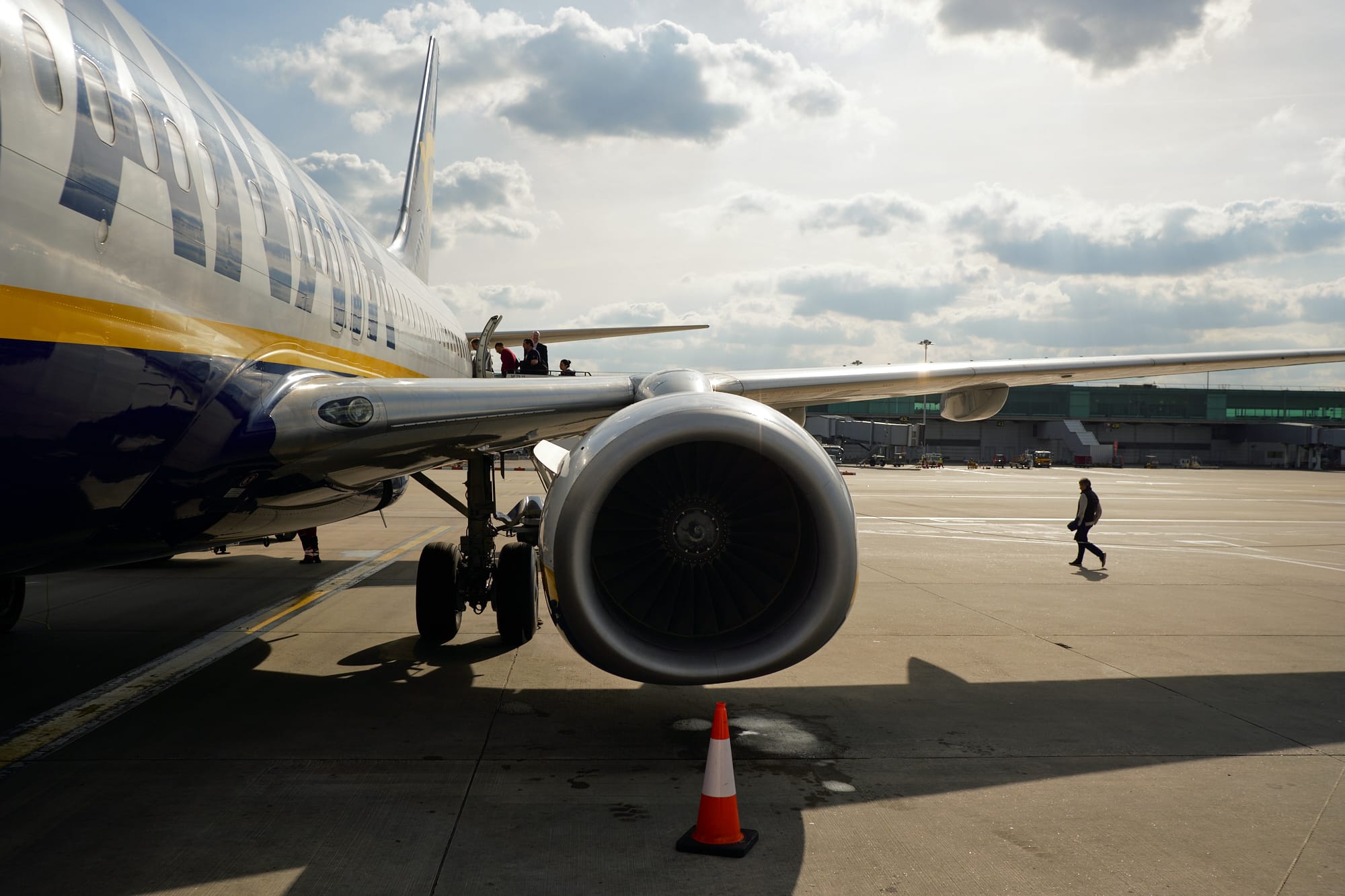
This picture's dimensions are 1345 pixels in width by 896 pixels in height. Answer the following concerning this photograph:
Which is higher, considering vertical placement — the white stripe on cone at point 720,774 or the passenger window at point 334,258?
the passenger window at point 334,258

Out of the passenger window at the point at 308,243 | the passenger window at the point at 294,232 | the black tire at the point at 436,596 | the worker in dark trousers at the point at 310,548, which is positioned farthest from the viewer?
the worker in dark trousers at the point at 310,548

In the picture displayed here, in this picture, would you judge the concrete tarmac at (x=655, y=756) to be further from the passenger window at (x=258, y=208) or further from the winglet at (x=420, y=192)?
the winglet at (x=420, y=192)

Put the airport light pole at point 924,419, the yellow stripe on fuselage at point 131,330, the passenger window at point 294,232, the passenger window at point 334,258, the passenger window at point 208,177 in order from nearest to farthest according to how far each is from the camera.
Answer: the yellow stripe on fuselage at point 131,330
the passenger window at point 208,177
the passenger window at point 294,232
the passenger window at point 334,258
the airport light pole at point 924,419

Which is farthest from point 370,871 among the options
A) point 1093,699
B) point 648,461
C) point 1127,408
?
point 1127,408

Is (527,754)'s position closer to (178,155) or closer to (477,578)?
(477,578)

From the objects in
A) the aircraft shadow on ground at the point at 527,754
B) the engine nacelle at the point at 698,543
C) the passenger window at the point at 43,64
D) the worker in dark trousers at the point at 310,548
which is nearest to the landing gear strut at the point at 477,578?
the aircraft shadow on ground at the point at 527,754

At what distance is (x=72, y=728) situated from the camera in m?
5.71

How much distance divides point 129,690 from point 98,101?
4574mm

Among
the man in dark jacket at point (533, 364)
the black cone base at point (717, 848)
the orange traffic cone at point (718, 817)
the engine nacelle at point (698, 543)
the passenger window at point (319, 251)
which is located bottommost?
the black cone base at point (717, 848)

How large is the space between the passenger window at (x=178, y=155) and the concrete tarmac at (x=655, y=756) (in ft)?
10.2

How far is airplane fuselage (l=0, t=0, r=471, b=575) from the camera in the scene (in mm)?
3402

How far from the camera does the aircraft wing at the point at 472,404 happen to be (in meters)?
4.98

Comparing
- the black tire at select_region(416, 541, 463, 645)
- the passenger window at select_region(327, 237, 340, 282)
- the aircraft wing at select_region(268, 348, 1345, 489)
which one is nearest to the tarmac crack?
the black tire at select_region(416, 541, 463, 645)

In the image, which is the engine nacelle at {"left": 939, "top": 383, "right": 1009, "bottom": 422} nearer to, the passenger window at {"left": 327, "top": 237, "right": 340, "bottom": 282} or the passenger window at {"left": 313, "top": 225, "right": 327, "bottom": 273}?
the passenger window at {"left": 327, "top": 237, "right": 340, "bottom": 282}
